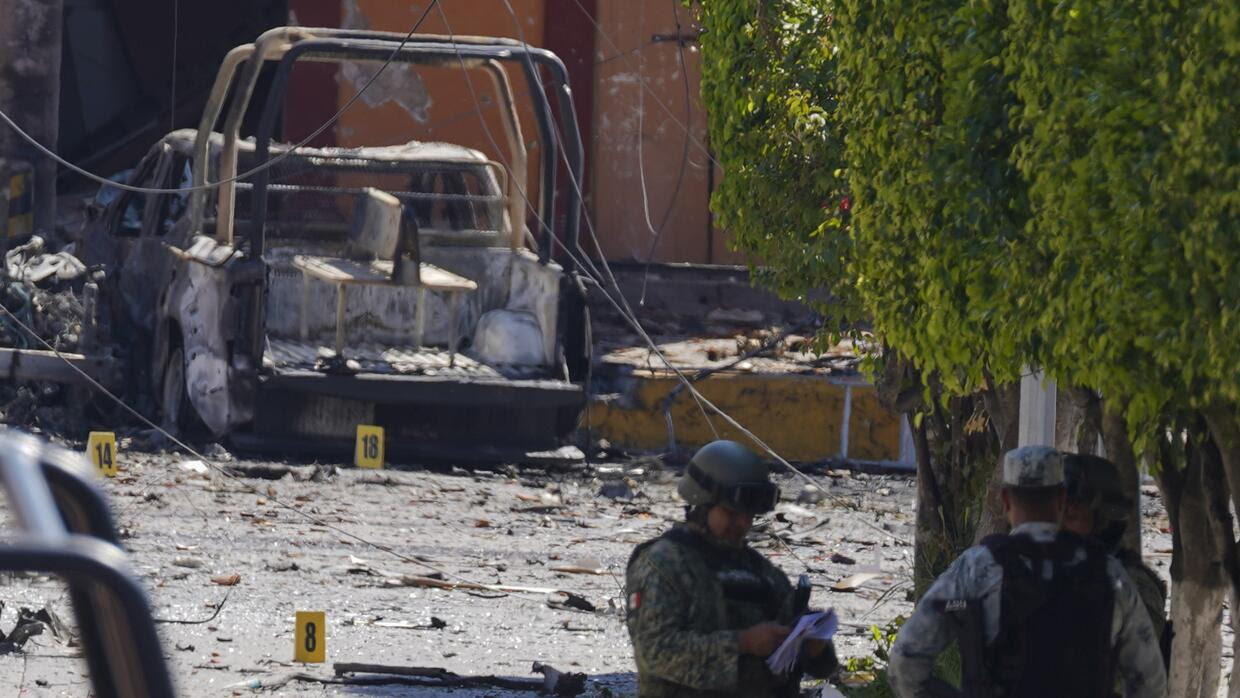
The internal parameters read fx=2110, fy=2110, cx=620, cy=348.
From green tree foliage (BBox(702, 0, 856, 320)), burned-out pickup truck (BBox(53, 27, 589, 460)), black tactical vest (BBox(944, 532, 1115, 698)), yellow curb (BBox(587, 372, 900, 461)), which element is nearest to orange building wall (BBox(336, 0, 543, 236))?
burned-out pickup truck (BBox(53, 27, 589, 460))

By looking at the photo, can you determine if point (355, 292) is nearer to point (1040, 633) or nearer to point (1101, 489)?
point (1101, 489)

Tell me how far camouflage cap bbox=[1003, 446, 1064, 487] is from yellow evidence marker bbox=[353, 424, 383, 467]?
784 cm

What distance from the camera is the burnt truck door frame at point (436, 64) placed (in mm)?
12367

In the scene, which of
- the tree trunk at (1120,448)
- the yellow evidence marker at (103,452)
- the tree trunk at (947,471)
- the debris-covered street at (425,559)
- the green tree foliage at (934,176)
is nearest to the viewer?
the green tree foliage at (934,176)

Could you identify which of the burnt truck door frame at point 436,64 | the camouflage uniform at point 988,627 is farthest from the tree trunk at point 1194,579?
the burnt truck door frame at point 436,64

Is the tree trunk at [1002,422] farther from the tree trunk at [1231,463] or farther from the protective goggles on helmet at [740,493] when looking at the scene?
the protective goggles on helmet at [740,493]

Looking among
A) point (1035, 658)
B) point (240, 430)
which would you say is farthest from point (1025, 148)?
point (240, 430)

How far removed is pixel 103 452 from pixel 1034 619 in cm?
783

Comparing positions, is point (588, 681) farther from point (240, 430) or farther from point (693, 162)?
point (693, 162)

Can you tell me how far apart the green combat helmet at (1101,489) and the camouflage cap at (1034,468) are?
0.33 m

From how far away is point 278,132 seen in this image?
18.6m

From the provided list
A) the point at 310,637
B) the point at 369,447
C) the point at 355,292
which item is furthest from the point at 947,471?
the point at 355,292

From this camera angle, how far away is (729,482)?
459 centimetres

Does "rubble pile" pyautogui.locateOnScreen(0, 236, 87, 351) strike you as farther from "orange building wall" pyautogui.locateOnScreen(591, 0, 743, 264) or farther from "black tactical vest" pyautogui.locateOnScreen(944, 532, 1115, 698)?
"black tactical vest" pyautogui.locateOnScreen(944, 532, 1115, 698)
